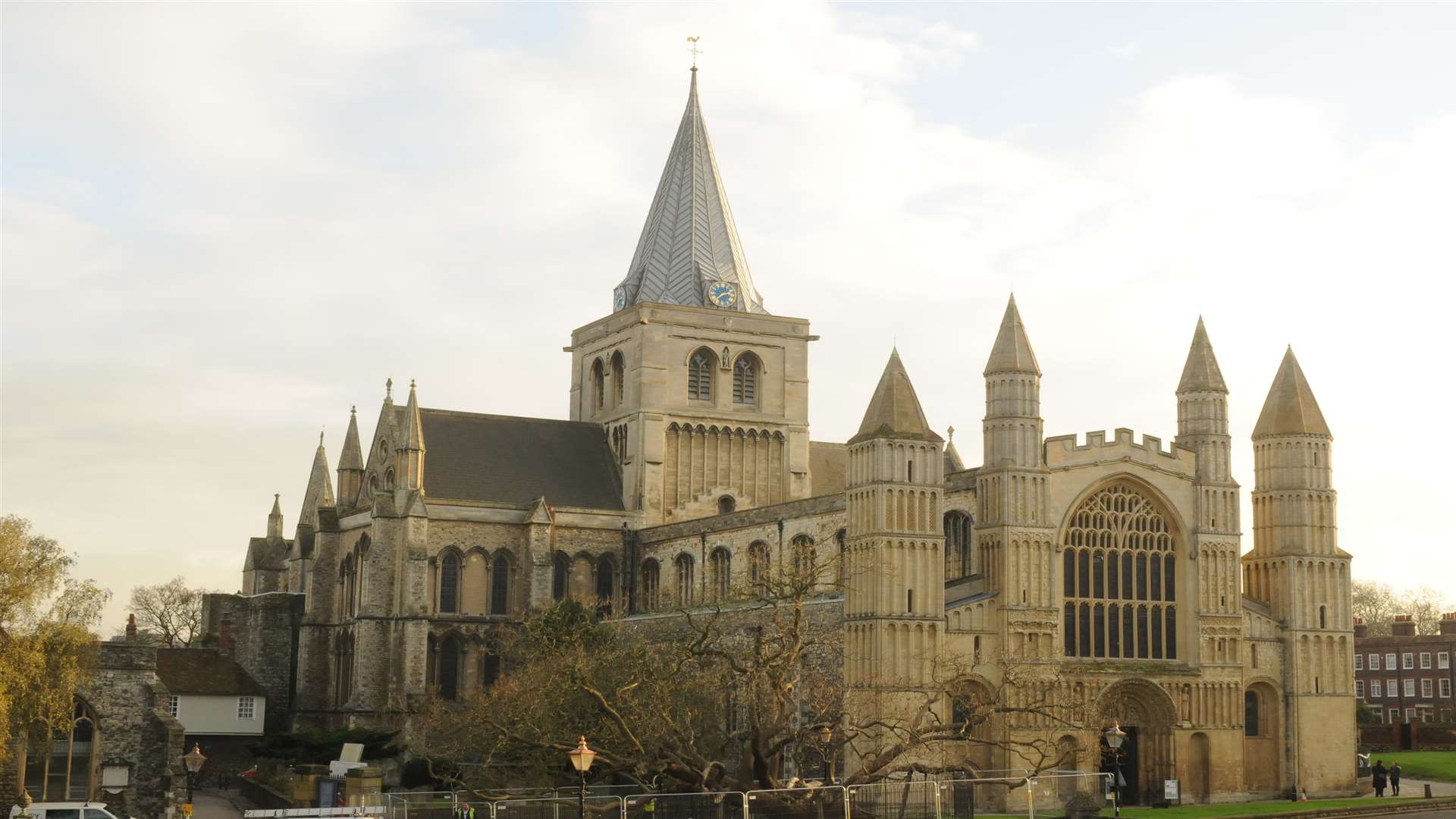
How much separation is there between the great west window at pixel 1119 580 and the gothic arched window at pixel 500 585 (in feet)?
74.9

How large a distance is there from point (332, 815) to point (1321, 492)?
1508 inches

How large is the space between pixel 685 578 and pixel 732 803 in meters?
31.6

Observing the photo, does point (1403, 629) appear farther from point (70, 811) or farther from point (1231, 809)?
point (70, 811)

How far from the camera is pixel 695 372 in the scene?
78.2 m

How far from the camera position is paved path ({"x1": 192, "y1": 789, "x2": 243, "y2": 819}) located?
2163 inches

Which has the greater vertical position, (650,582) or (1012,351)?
(1012,351)

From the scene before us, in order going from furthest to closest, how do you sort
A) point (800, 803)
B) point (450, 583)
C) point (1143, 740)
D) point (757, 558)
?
point (450, 583) < point (757, 558) < point (1143, 740) < point (800, 803)

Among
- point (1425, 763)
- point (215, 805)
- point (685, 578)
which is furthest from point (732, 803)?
point (1425, 763)

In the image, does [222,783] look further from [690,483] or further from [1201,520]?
[1201,520]

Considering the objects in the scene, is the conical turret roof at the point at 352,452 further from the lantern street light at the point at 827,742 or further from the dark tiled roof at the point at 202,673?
the lantern street light at the point at 827,742

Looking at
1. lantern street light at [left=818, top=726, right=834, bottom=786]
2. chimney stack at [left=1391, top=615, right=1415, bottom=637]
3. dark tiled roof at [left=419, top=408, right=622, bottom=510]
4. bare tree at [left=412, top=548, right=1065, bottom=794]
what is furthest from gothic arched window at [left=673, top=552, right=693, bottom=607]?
chimney stack at [left=1391, top=615, right=1415, bottom=637]

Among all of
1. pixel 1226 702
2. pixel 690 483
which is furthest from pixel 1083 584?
pixel 690 483

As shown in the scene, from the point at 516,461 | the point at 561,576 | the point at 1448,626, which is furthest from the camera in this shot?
the point at 1448,626

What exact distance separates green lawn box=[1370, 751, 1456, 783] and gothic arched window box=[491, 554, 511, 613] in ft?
111
